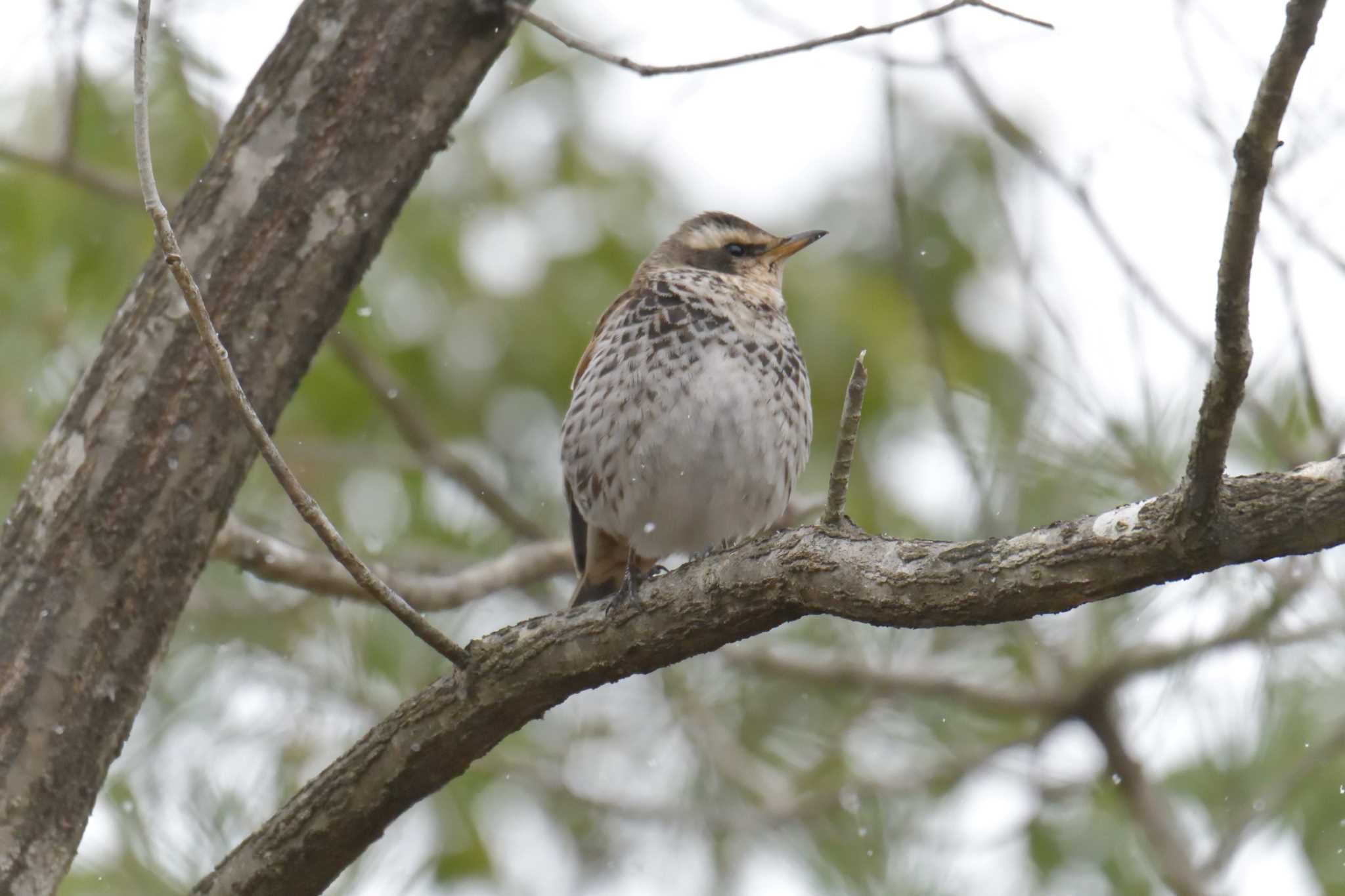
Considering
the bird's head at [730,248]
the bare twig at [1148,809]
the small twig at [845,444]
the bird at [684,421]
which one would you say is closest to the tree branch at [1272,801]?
the bare twig at [1148,809]

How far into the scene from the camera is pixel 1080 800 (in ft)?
19.6

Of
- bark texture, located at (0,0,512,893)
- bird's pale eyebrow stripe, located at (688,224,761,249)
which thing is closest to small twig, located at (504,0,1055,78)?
bark texture, located at (0,0,512,893)

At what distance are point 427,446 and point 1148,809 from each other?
121 inches

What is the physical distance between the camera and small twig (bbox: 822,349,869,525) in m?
2.87

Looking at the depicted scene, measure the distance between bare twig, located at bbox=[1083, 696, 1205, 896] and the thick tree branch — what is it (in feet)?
8.38

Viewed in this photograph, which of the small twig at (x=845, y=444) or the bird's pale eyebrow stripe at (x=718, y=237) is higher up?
the bird's pale eyebrow stripe at (x=718, y=237)

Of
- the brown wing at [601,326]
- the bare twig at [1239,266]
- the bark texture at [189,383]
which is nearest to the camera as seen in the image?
the bare twig at [1239,266]

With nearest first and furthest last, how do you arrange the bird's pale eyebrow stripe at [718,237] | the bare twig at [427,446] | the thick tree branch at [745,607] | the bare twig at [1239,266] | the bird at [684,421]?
the bare twig at [1239,266] < the thick tree branch at [745,607] < the bird at [684,421] < the bird's pale eyebrow stripe at [718,237] < the bare twig at [427,446]

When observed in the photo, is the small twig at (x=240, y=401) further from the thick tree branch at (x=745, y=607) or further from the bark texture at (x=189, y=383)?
the bark texture at (x=189, y=383)

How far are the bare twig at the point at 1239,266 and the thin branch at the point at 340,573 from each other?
3.03 metres

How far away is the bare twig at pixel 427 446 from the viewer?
611 cm

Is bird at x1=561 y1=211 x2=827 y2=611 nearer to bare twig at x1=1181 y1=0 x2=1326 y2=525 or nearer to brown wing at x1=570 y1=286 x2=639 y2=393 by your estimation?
brown wing at x1=570 y1=286 x2=639 y2=393

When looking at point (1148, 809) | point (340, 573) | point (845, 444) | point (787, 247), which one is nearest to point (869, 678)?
point (1148, 809)

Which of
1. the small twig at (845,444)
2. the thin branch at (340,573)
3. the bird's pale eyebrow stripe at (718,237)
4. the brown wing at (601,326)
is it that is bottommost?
the small twig at (845,444)
